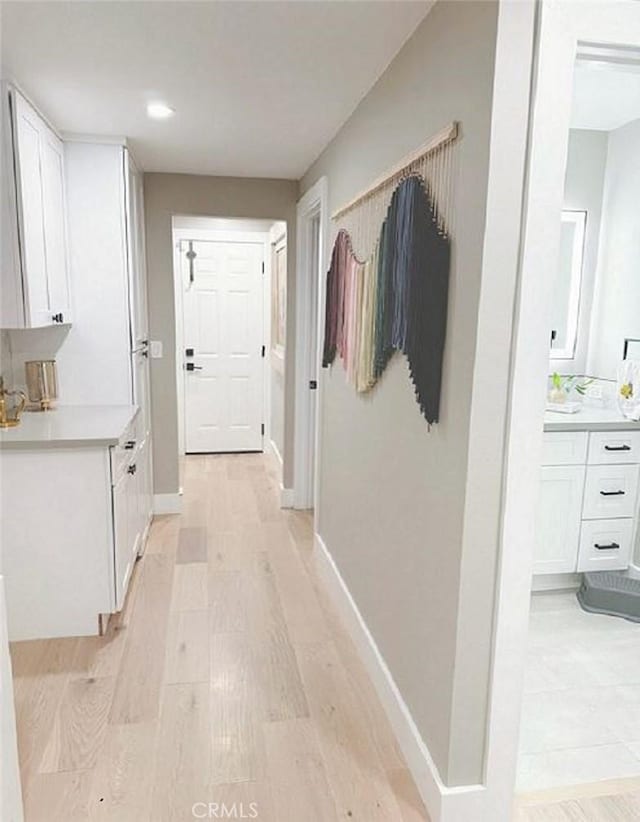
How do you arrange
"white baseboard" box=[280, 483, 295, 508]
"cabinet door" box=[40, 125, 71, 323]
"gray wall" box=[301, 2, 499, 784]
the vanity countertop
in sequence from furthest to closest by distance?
1. "white baseboard" box=[280, 483, 295, 508]
2. the vanity countertop
3. "cabinet door" box=[40, 125, 71, 323]
4. "gray wall" box=[301, 2, 499, 784]

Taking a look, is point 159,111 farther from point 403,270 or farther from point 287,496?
point 287,496

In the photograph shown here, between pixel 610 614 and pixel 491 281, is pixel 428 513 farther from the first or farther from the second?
pixel 610 614

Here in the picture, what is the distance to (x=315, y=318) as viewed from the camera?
13.2 ft

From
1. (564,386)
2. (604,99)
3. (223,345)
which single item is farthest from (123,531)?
(223,345)

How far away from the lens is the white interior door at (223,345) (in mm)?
5523

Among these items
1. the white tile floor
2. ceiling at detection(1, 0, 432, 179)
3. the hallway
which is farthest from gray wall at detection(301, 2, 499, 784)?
the white tile floor

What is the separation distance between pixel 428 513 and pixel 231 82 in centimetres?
175

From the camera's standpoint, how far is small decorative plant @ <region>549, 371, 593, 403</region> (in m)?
3.24

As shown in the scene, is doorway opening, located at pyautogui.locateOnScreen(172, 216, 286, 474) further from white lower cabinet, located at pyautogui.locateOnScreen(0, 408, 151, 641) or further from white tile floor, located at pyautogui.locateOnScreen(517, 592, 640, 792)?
white tile floor, located at pyautogui.locateOnScreen(517, 592, 640, 792)

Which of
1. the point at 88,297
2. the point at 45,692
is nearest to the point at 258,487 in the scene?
the point at 88,297

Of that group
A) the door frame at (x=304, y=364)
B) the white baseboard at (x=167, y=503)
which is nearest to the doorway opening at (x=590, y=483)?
the door frame at (x=304, y=364)

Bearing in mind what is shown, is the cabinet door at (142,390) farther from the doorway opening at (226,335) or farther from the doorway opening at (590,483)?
the doorway opening at (590,483)

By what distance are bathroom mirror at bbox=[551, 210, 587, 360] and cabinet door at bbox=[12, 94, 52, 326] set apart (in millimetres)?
2649

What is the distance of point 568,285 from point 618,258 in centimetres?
29
